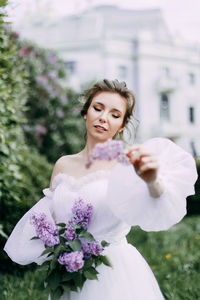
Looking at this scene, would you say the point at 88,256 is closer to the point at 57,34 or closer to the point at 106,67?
the point at 106,67

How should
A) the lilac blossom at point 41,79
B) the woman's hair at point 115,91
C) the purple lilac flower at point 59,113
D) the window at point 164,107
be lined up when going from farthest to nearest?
the window at point 164,107, the purple lilac flower at point 59,113, the lilac blossom at point 41,79, the woman's hair at point 115,91

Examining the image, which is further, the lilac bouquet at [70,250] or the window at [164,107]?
the window at [164,107]

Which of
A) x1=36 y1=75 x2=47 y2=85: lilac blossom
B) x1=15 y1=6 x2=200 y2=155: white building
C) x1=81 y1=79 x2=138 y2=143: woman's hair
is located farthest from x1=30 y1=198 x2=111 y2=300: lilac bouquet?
x1=15 y1=6 x2=200 y2=155: white building

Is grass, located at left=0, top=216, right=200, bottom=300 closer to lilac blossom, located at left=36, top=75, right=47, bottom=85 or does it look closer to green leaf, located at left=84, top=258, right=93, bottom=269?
green leaf, located at left=84, top=258, right=93, bottom=269

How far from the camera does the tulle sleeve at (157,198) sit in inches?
69.4

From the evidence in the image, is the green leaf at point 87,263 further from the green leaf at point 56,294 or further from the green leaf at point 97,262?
the green leaf at point 56,294

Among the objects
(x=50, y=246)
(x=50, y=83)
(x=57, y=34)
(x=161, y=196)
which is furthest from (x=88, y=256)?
(x=57, y=34)

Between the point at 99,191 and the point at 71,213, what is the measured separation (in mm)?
218

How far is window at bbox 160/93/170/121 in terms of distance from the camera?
2436 cm

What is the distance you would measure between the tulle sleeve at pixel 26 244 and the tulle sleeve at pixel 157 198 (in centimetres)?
56

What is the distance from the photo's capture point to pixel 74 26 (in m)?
23.6

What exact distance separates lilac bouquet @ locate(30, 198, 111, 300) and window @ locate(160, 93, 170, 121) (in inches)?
895

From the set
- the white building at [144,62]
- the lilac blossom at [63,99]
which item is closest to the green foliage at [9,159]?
the lilac blossom at [63,99]

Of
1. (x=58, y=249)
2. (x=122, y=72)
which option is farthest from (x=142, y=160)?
(x=122, y=72)
